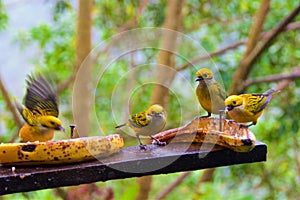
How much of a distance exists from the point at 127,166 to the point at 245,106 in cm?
24

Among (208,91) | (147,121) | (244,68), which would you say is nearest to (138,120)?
(147,121)

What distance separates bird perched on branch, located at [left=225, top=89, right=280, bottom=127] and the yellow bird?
15mm

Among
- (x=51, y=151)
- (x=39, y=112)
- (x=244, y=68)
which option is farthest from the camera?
(x=244, y=68)

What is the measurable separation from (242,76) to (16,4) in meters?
1.20

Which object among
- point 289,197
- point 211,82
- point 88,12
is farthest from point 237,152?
point 289,197

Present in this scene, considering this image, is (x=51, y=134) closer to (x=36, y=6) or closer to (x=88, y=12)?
(x=88, y=12)

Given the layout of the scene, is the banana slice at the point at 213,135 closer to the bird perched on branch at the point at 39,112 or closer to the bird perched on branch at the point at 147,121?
the bird perched on branch at the point at 147,121

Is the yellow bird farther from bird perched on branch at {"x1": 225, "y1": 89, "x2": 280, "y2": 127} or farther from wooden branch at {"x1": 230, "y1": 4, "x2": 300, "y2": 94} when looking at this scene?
wooden branch at {"x1": 230, "y1": 4, "x2": 300, "y2": 94}

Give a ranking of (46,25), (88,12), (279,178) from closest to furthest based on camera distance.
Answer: (88,12) → (46,25) → (279,178)

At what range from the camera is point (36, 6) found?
2645 millimetres

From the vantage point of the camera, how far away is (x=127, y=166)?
28.3 inches

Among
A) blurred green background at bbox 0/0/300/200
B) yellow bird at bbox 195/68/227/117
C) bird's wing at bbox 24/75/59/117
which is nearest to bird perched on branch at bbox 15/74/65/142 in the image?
bird's wing at bbox 24/75/59/117

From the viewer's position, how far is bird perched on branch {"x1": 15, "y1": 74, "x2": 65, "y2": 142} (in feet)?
2.62

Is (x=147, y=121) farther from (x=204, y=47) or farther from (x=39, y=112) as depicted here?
(x=204, y=47)
